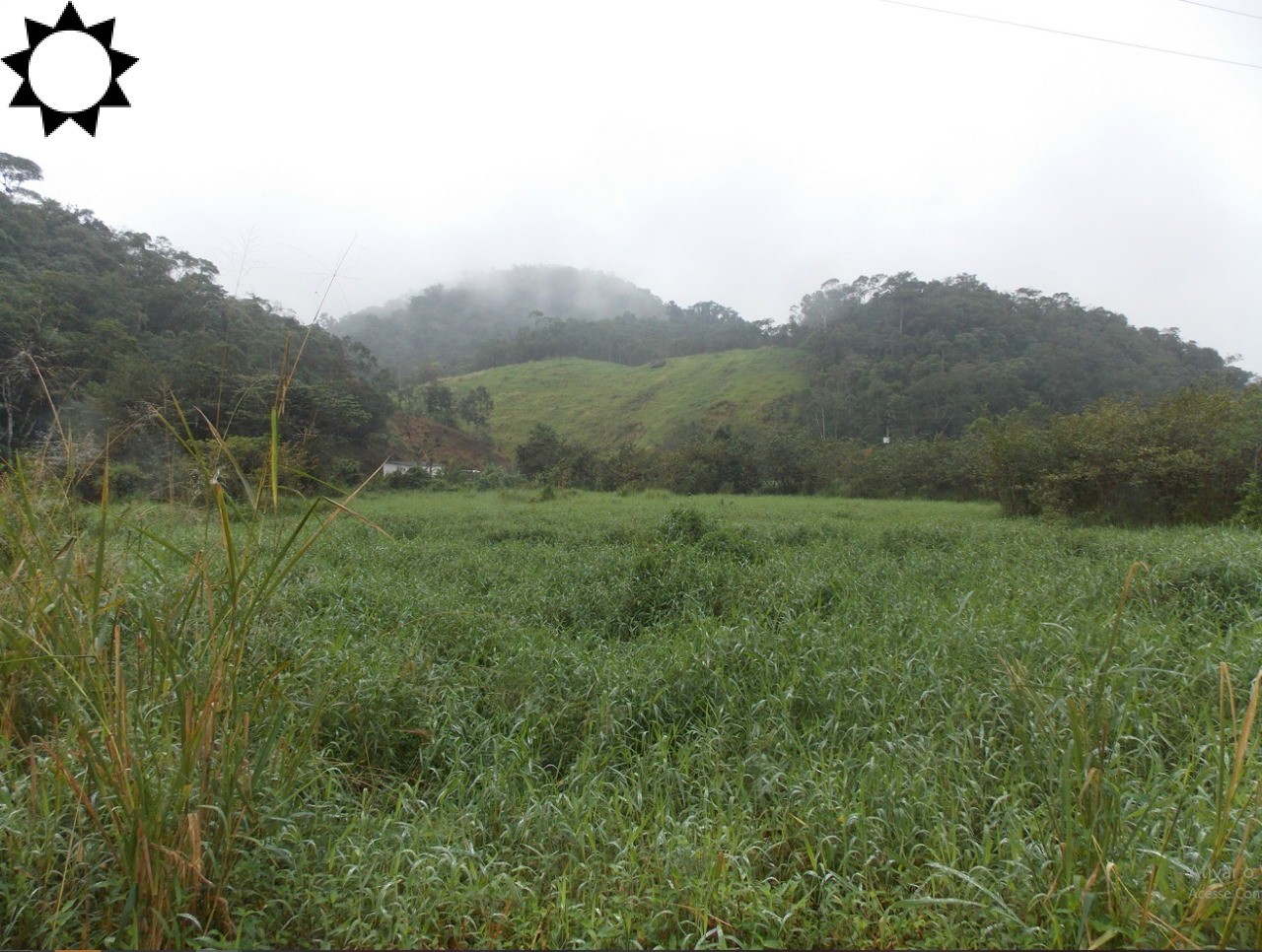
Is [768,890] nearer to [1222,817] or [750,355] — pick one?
[1222,817]

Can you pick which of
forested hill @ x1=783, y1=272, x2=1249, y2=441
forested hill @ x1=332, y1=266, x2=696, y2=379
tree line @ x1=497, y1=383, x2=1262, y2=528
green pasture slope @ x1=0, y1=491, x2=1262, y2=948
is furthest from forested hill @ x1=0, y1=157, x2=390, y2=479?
forested hill @ x1=783, y1=272, x2=1249, y2=441

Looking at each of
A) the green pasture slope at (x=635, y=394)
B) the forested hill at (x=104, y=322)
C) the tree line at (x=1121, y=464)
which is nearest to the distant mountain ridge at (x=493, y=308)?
the green pasture slope at (x=635, y=394)

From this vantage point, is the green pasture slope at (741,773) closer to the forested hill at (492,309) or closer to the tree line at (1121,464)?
the tree line at (1121,464)

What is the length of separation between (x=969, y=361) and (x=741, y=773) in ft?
130

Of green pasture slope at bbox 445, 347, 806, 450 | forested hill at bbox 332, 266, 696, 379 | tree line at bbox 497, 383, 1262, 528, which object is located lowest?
tree line at bbox 497, 383, 1262, 528

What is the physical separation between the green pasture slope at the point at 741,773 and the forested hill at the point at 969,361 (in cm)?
3020

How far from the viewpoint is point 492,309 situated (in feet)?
358

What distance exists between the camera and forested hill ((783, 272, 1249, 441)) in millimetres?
32000

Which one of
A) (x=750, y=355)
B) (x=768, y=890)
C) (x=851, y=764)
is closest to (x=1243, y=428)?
(x=851, y=764)

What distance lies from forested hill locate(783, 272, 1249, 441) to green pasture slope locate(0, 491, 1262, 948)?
3020 centimetres

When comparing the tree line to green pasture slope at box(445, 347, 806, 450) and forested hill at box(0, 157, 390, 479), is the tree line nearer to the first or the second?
forested hill at box(0, 157, 390, 479)

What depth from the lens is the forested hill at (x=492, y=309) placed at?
65.8 meters

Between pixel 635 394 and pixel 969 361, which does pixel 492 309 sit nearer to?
pixel 635 394

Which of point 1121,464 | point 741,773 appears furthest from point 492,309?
point 741,773
